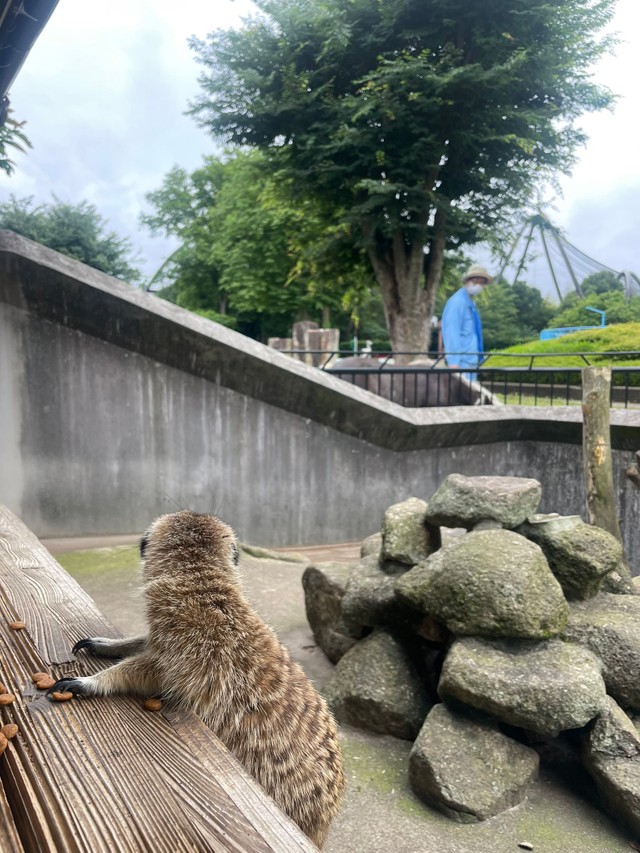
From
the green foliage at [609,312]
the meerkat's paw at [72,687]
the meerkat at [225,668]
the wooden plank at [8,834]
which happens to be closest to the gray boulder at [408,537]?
the meerkat at [225,668]

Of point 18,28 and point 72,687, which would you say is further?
point 18,28

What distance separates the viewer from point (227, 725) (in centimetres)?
159

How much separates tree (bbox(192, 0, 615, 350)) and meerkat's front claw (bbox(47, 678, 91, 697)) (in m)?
16.3

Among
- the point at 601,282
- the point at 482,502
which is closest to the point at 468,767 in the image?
the point at 482,502

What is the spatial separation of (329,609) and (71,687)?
4.49m

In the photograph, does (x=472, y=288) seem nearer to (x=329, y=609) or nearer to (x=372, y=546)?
(x=372, y=546)

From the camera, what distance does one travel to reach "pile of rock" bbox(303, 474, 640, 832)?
3756 mm

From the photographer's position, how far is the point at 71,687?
49.9 inches

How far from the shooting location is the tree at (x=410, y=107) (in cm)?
1592

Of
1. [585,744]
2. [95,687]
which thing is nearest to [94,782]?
[95,687]

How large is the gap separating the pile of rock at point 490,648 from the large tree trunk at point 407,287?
14303mm

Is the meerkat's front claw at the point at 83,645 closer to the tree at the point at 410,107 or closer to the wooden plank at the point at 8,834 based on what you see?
the wooden plank at the point at 8,834

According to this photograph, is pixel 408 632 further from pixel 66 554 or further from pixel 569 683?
pixel 66 554

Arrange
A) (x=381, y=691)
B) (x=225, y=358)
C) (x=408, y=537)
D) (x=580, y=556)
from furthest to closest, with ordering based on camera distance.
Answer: (x=225, y=358)
(x=408, y=537)
(x=580, y=556)
(x=381, y=691)
